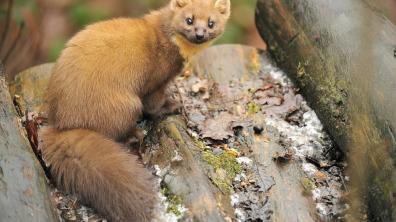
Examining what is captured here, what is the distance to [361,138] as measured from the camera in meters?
Answer: 4.01

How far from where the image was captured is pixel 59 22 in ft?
29.4

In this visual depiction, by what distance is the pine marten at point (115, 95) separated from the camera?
3.71m

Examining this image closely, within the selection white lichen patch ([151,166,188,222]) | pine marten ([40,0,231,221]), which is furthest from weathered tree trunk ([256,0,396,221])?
white lichen patch ([151,166,188,222])

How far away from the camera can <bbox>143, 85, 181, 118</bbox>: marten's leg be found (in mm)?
4676

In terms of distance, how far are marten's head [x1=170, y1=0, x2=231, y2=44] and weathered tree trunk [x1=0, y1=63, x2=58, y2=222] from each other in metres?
1.52

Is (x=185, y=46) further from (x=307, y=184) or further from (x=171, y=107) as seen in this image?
(x=307, y=184)

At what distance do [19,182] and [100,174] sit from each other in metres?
0.46

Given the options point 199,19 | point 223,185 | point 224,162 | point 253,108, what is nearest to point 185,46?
point 199,19

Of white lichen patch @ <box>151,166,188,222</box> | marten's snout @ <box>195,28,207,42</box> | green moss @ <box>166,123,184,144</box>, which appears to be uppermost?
marten's snout @ <box>195,28,207,42</box>

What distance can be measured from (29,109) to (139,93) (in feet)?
2.92

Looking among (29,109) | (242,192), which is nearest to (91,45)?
(29,109)

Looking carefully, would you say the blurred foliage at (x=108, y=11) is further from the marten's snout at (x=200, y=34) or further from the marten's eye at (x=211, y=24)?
the marten's snout at (x=200, y=34)

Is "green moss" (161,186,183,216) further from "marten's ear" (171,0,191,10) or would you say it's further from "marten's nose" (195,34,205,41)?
"marten's ear" (171,0,191,10)

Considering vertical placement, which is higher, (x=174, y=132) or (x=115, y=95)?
(x=115, y=95)
